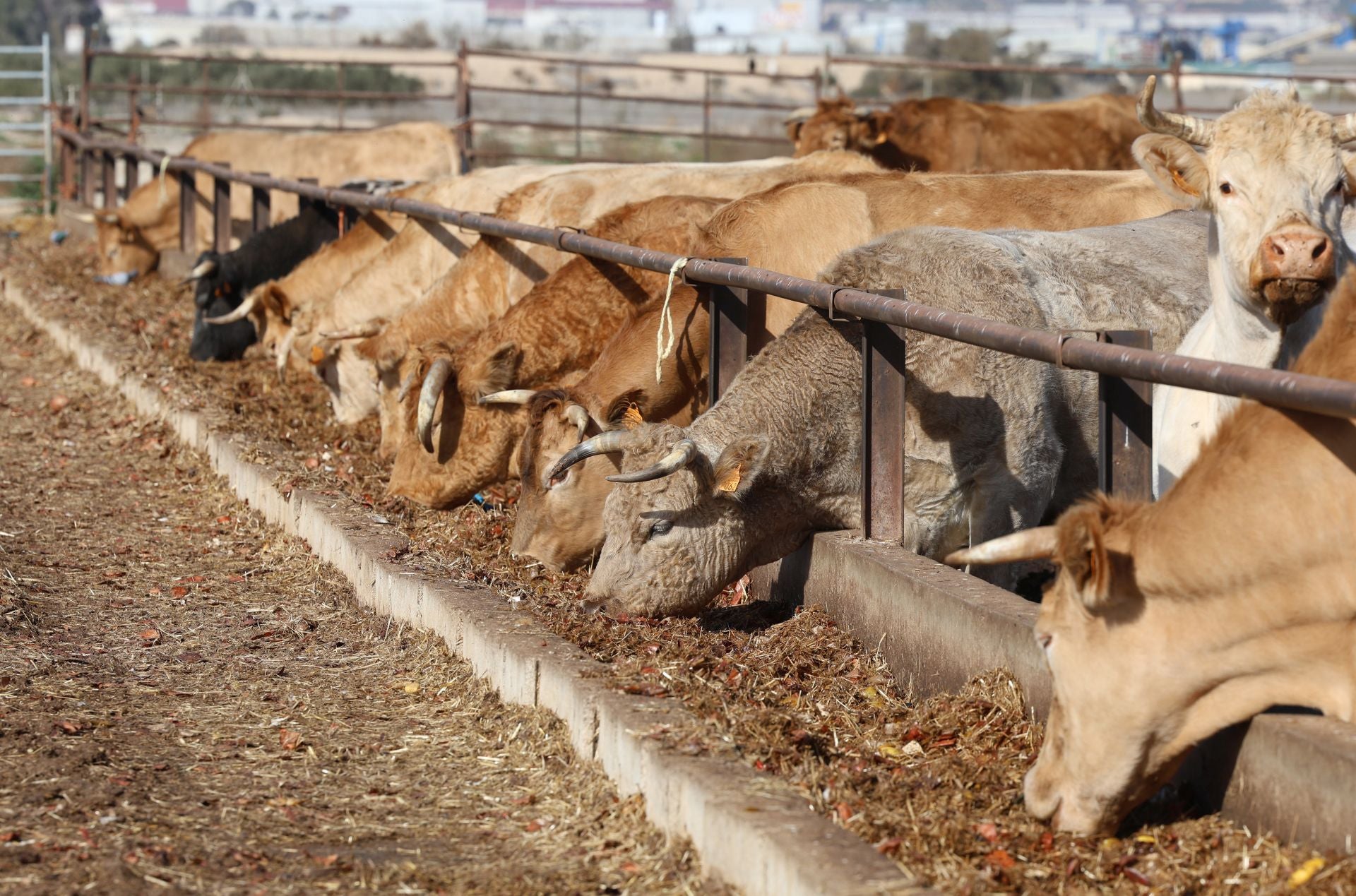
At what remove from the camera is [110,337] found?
11.8m

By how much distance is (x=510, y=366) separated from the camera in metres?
7.54

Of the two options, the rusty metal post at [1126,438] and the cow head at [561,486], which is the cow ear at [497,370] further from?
the rusty metal post at [1126,438]

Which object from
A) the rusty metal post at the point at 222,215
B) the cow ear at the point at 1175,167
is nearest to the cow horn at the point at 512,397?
the cow ear at the point at 1175,167

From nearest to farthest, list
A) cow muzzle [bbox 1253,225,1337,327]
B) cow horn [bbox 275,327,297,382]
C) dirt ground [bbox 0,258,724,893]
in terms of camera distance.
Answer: dirt ground [bbox 0,258,724,893]
cow muzzle [bbox 1253,225,1337,327]
cow horn [bbox 275,327,297,382]

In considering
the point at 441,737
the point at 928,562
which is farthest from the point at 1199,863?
the point at 441,737

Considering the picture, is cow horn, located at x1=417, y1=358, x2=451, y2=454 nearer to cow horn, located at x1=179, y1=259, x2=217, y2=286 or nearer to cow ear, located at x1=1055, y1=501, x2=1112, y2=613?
cow ear, located at x1=1055, y1=501, x2=1112, y2=613

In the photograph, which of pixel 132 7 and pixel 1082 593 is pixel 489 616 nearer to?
pixel 1082 593

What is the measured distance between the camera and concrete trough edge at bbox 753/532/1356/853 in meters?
3.36

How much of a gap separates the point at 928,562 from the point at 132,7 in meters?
170

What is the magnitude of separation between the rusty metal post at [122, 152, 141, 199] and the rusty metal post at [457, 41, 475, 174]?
3.96m

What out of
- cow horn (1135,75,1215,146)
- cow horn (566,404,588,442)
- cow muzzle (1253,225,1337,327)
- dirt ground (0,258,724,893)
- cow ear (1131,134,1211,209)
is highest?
cow horn (1135,75,1215,146)

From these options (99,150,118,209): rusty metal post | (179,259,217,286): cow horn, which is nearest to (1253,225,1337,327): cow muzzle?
(179,259,217,286): cow horn

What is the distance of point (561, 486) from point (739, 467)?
3.72 ft

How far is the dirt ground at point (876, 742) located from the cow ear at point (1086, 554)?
0.58 m
